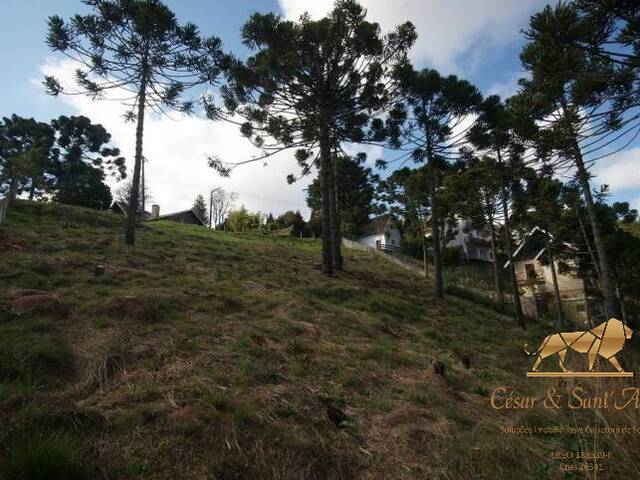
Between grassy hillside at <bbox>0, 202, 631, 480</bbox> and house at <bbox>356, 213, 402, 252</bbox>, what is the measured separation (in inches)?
1406

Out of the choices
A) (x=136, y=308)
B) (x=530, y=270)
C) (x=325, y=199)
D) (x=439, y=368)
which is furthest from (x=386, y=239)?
(x=136, y=308)

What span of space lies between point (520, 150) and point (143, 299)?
17.2m

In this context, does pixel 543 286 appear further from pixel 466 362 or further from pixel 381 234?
pixel 466 362

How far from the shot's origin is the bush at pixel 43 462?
2486 mm

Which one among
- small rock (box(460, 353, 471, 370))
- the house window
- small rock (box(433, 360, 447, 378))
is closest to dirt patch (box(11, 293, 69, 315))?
small rock (box(433, 360, 447, 378))

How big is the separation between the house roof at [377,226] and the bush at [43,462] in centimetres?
4410

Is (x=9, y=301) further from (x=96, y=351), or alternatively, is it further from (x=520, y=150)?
(x=520, y=150)

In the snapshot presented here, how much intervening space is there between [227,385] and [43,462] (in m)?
2.15

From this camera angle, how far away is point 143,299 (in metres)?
7.05

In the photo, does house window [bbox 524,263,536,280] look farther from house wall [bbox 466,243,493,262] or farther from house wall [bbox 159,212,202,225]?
house wall [bbox 159,212,202,225]

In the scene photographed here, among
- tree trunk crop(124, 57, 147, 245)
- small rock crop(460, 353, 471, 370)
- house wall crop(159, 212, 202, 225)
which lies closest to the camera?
small rock crop(460, 353, 471, 370)

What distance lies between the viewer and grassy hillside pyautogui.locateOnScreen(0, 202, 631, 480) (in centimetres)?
315

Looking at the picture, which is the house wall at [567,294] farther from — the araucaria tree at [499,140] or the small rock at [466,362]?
the small rock at [466,362]

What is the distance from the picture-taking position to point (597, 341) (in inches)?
129
